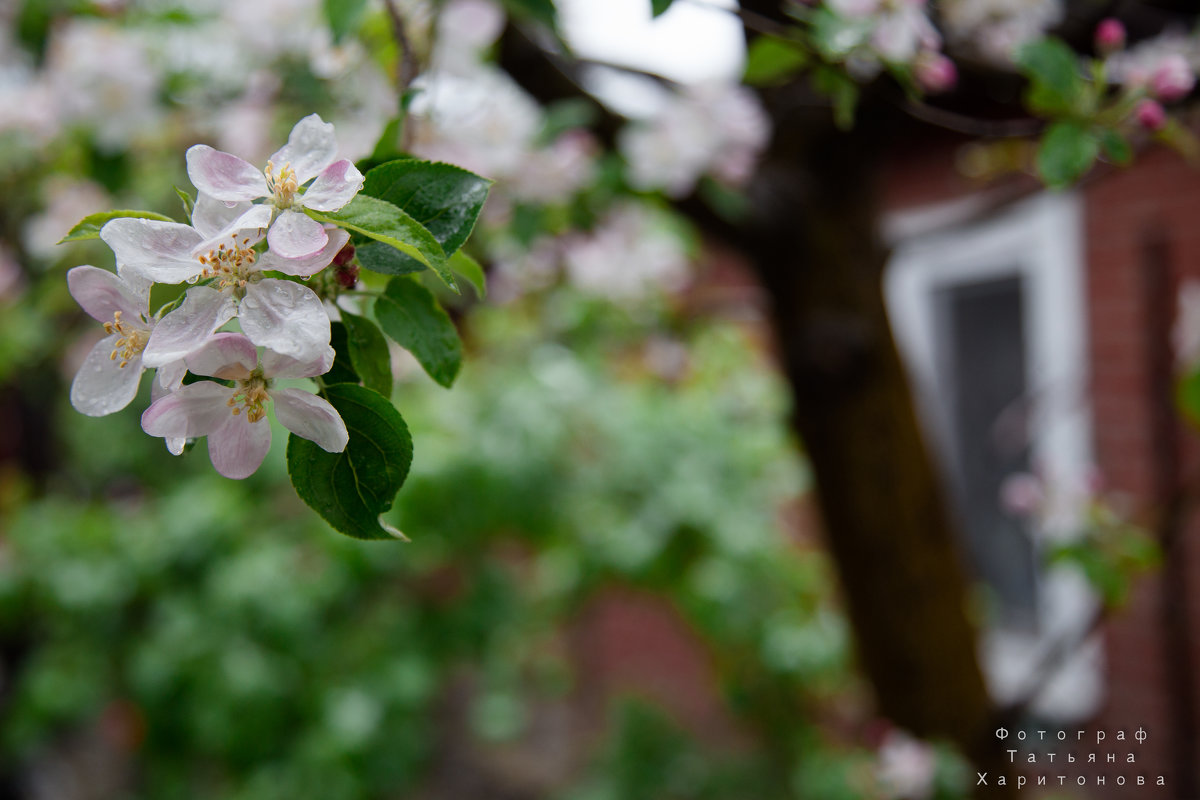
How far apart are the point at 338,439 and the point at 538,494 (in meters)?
1.74

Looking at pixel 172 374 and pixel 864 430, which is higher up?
pixel 172 374

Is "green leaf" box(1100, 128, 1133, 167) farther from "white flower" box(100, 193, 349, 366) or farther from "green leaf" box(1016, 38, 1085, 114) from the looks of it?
"white flower" box(100, 193, 349, 366)

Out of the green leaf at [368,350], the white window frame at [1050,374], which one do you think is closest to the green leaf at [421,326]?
the green leaf at [368,350]

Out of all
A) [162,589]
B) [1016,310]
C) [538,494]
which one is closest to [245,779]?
[162,589]

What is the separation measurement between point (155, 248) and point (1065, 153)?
589mm

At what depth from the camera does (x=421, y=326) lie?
43 centimetres

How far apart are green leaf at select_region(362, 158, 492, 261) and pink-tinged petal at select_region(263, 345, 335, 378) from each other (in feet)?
0.29

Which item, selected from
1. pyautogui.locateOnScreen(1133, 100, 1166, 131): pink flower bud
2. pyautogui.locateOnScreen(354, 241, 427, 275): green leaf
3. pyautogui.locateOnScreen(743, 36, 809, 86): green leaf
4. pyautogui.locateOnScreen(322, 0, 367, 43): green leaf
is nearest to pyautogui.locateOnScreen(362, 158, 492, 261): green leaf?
pyautogui.locateOnScreen(354, 241, 427, 275): green leaf

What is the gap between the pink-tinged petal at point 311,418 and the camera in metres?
0.34

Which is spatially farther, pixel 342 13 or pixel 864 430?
pixel 864 430

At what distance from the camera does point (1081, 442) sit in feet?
7.21

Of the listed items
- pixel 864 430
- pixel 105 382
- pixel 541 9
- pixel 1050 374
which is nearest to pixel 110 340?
pixel 105 382

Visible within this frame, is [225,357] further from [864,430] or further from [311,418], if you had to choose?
[864,430]

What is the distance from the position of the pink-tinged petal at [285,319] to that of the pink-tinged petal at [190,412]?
0.04 metres
